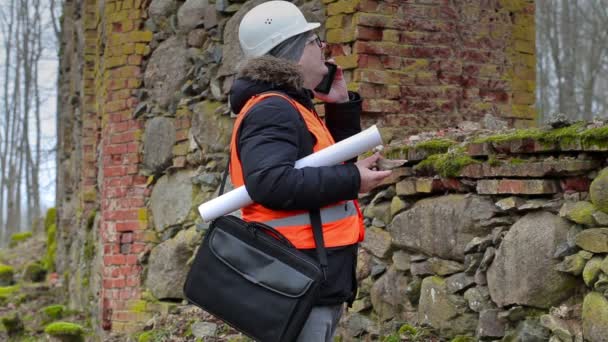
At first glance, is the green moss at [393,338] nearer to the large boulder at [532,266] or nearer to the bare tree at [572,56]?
the large boulder at [532,266]

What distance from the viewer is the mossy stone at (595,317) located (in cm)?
381

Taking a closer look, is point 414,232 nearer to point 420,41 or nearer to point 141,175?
point 420,41

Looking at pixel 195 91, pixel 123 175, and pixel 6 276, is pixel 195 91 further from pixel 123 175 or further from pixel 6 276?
pixel 6 276

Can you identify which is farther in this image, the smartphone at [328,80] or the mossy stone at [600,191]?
the mossy stone at [600,191]

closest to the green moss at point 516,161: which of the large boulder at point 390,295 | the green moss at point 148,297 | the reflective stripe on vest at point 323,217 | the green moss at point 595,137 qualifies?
the green moss at point 595,137

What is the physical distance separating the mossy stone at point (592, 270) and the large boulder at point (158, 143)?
162 inches

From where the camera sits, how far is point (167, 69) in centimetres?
734

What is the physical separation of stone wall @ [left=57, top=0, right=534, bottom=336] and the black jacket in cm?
238

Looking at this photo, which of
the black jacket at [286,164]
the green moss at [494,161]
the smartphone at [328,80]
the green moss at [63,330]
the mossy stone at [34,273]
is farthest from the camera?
the mossy stone at [34,273]

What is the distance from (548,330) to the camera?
4.17 metres

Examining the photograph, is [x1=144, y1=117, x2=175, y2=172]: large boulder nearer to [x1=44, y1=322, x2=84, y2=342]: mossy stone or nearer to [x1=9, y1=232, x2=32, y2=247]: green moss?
[x1=44, y1=322, x2=84, y2=342]: mossy stone

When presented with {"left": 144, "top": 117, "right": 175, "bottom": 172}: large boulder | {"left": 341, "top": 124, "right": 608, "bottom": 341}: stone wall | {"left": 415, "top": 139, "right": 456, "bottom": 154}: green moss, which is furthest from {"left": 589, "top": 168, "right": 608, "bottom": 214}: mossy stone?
{"left": 144, "top": 117, "right": 175, "bottom": 172}: large boulder

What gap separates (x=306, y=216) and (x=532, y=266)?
1.63 meters

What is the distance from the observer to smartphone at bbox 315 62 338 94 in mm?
3615
